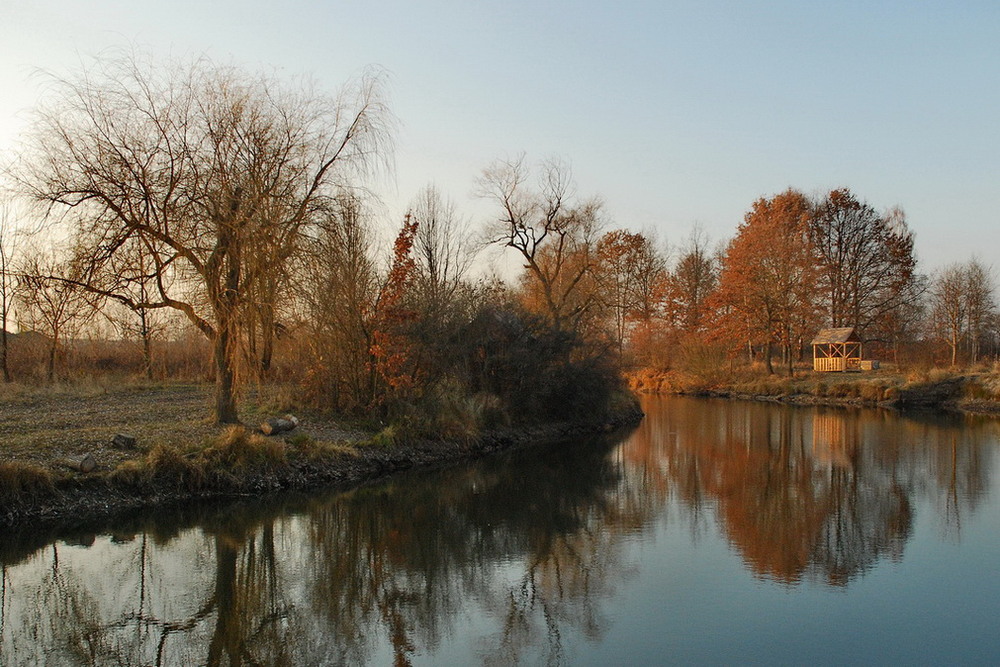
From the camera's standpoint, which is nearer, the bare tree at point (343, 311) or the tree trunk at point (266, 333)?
the tree trunk at point (266, 333)

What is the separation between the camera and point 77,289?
40.6ft

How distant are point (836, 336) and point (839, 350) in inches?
34.2

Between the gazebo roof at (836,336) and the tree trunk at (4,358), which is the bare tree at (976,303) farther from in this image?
the tree trunk at (4,358)

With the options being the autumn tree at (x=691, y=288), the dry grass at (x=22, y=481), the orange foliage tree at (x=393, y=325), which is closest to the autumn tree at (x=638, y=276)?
the autumn tree at (x=691, y=288)

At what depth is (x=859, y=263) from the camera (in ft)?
137

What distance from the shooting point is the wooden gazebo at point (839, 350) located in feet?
128

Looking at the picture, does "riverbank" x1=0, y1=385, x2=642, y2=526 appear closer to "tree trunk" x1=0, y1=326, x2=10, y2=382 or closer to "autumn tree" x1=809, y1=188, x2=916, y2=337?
"tree trunk" x1=0, y1=326, x2=10, y2=382

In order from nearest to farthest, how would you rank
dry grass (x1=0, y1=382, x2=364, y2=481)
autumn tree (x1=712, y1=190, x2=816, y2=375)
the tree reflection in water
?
the tree reflection in water → dry grass (x1=0, y1=382, x2=364, y2=481) → autumn tree (x1=712, y1=190, x2=816, y2=375)

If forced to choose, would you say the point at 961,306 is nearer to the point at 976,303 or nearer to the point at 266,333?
the point at 976,303

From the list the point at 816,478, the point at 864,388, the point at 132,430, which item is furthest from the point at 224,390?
the point at 864,388

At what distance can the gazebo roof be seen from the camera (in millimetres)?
39438

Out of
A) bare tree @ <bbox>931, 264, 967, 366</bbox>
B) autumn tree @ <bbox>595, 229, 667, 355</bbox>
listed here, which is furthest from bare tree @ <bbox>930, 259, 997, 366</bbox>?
autumn tree @ <bbox>595, 229, 667, 355</bbox>

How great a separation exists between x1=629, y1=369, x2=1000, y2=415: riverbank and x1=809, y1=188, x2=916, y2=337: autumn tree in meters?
4.78

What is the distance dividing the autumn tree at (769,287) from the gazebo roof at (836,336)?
2.99ft
